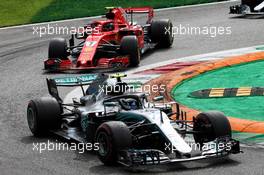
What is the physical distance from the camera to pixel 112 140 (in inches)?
491

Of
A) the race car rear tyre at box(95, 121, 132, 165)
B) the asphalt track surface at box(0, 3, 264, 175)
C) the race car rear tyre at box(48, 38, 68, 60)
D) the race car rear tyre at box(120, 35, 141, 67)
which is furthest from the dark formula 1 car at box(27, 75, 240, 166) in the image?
the race car rear tyre at box(48, 38, 68, 60)

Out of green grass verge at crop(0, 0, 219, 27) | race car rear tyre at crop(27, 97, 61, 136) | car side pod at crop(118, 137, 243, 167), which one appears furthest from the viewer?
green grass verge at crop(0, 0, 219, 27)

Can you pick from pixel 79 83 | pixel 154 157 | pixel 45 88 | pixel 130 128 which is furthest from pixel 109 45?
pixel 154 157

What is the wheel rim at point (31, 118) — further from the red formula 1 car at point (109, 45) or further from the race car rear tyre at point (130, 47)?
the race car rear tyre at point (130, 47)

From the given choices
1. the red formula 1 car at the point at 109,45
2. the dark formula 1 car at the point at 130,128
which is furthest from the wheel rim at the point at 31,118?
the red formula 1 car at the point at 109,45

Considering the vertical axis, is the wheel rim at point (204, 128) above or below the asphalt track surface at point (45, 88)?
above

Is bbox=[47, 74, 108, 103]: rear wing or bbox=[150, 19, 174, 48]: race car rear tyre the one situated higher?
bbox=[47, 74, 108, 103]: rear wing

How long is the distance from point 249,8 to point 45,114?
1777cm

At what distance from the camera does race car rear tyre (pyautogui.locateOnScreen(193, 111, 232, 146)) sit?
43.1ft

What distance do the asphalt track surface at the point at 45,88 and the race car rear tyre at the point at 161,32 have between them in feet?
1.24

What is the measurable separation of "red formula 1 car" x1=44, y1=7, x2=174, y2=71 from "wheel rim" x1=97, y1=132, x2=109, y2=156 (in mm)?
9156

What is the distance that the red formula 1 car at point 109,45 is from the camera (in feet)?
72.8

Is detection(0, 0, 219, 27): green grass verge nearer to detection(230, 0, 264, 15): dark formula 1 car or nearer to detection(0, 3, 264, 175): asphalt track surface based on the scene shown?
detection(0, 3, 264, 175): asphalt track surface

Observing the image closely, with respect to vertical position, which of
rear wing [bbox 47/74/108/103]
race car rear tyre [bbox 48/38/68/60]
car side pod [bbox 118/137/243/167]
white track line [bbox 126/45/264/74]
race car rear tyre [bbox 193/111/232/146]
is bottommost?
white track line [bbox 126/45/264/74]
